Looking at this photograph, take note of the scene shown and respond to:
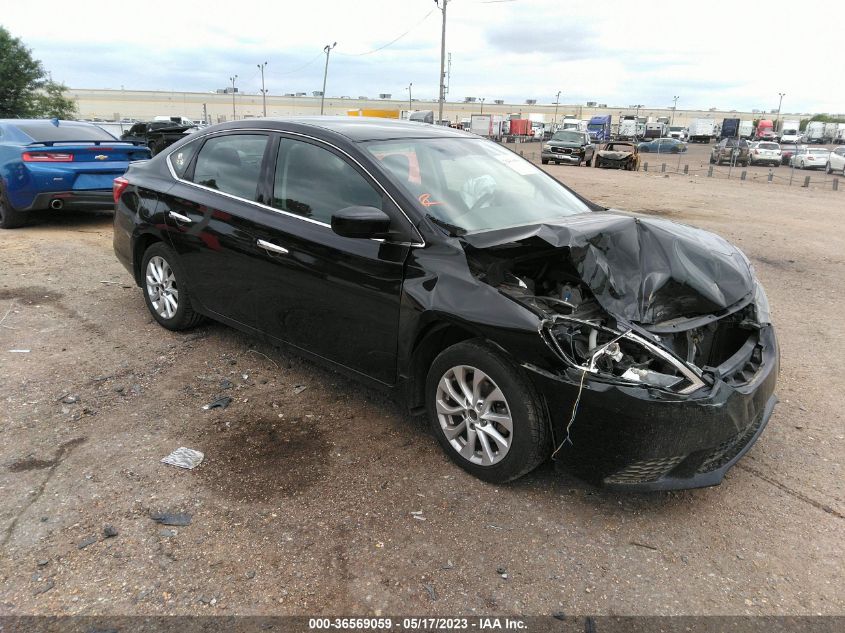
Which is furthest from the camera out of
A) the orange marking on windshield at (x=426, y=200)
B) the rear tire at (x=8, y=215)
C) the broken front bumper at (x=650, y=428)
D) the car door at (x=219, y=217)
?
the rear tire at (x=8, y=215)

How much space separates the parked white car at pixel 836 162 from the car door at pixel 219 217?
36.6m

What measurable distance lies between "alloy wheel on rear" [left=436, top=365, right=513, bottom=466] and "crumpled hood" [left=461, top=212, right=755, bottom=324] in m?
0.66

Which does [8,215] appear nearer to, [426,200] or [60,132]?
[60,132]

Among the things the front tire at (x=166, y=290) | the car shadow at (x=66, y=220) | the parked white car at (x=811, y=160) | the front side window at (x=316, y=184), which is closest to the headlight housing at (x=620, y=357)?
the front side window at (x=316, y=184)

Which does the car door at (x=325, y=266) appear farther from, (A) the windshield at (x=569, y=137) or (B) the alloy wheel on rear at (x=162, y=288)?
(A) the windshield at (x=569, y=137)

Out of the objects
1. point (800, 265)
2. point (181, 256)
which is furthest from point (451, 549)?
point (800, 265)

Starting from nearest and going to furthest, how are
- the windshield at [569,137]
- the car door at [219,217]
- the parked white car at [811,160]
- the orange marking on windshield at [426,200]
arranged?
the orange marking on windshield at [426,200] < the car door at [219,217] < the windshield at [569,137] < the parked white car at [811,160]

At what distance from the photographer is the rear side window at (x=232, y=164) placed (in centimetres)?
407

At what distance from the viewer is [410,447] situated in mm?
3473

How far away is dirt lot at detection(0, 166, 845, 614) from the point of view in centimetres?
244

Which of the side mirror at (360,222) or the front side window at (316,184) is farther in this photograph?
the front side window at (316,184)

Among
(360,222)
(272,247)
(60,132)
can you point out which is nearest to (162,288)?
(272,247)

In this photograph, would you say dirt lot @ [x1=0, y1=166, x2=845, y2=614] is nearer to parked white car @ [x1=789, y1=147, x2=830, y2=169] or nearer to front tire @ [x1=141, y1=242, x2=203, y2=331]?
front tire @ [x1=141, y1=242, x2=203, y2=331]

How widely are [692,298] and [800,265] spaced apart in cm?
628
